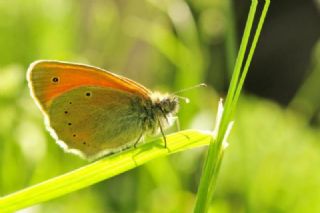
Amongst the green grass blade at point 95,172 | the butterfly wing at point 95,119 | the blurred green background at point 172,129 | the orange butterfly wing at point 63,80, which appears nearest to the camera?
the green grass blade at point 95,172

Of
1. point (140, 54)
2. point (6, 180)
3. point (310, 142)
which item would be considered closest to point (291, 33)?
point (140, 54)

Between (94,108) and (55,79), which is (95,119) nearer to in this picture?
(94,108)

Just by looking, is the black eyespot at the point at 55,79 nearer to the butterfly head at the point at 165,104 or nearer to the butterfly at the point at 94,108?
the butterfly at the point at 94,108

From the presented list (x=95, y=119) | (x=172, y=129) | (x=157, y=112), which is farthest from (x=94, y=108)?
(x=172, y=129)

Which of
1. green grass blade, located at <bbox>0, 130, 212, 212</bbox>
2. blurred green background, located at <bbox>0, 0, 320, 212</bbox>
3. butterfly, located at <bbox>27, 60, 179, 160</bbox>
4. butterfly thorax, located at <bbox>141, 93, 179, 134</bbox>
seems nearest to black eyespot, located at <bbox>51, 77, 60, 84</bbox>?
butterfly, located at <bbox>27, 60, 179, 160</bbox>

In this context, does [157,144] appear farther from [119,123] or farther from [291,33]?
[291,33]

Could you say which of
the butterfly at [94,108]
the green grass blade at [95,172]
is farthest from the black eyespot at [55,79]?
the green grass blade at [95,172]
